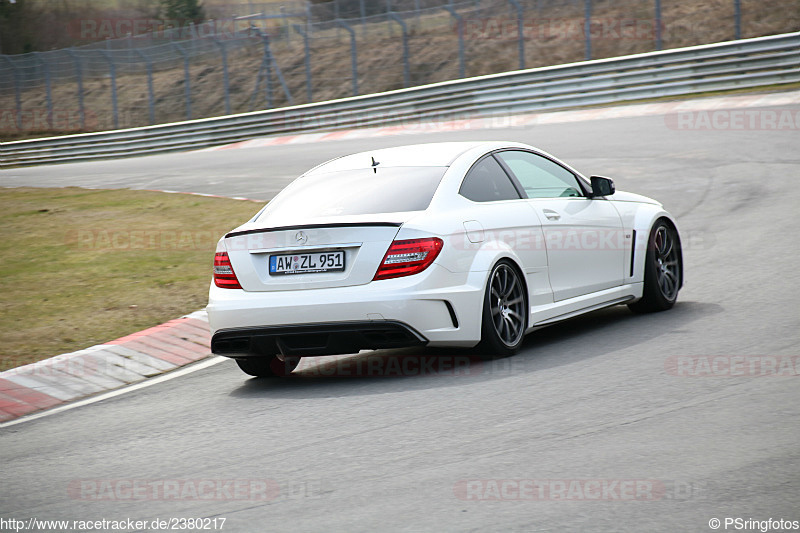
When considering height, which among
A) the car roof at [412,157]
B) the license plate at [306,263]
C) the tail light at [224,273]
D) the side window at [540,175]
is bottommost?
the tail light at [224,273]

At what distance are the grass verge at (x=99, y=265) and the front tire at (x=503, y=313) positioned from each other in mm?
3562

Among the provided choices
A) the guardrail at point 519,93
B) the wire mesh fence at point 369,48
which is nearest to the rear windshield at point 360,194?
the guardrail at point 519,93

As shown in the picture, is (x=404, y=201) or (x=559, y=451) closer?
(x=559, y=451)

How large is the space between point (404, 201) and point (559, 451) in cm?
256

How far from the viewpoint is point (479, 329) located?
688 cm

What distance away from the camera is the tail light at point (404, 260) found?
666 centimetres

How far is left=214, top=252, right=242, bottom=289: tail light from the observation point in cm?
710

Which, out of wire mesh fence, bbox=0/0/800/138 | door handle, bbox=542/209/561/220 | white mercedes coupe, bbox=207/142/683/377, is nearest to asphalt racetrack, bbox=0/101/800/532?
white mercedes coupe, bbox=207/142/683/377

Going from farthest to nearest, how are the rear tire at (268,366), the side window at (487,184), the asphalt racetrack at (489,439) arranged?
the rear tire at (268,366) → the side window at (487,184) → the asphalt racetrack at (489,439)

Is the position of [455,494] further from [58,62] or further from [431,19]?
[58,62]

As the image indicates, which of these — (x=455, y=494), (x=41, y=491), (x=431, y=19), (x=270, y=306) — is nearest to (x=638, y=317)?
(x=270, y=306)

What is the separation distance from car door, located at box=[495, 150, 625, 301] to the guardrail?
15784 mm

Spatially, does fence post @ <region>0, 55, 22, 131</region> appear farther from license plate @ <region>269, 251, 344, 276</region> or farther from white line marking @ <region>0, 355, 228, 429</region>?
license plate @ <region>269, 251, 344, 276</region>

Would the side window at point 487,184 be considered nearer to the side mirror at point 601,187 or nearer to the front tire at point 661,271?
the side mirror at point 601,187
